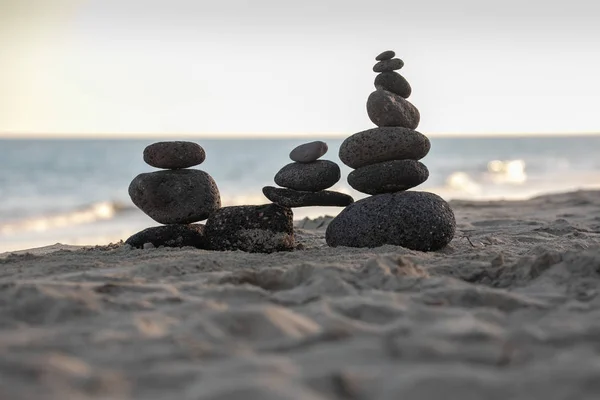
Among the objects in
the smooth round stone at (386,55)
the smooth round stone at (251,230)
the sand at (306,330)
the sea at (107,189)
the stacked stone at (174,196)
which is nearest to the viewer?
the sand at (306,330)

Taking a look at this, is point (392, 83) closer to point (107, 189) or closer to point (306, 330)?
point (306, 330)

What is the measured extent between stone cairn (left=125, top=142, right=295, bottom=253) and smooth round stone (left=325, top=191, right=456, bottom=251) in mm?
615

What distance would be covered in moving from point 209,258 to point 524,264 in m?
2.28

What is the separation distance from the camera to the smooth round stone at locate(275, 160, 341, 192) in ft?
20.2

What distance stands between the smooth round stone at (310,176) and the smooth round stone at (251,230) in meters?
0.29

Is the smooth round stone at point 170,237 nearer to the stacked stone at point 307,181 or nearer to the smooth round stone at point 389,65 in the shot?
the stacked stone at point 307,181

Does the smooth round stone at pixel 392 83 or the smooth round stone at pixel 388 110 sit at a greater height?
the smooth round stone at pixel 392 83

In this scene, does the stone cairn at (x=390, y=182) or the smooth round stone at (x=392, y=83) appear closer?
the stone cairn at (x=390, y=182)

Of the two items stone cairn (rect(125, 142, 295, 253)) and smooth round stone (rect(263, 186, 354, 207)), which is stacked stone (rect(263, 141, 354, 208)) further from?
stone cairn (rect(125, 142, 295, 253))

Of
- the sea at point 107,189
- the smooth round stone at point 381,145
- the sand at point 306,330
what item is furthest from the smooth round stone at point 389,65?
the sea at point 107,189

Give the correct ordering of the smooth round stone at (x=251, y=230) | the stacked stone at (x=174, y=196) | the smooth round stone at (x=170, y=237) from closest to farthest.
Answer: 1. the smooth round stone at (x=251, y=230)
2. the smooth round stone at (x=170, y=237)
3. the stacked stone at (x=174, y=196)

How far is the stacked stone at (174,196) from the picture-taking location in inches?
249

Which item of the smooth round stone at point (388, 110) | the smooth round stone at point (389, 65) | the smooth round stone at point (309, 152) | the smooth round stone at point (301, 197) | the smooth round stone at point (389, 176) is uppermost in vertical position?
the smooth round stone at point (389, 65)

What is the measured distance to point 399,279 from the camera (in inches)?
149
